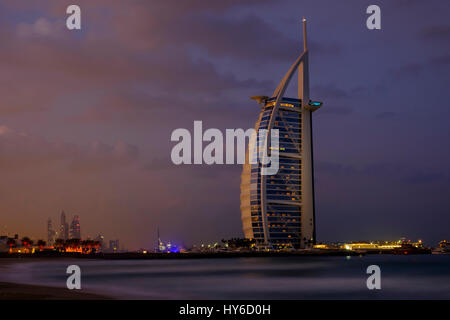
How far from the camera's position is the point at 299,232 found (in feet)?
642

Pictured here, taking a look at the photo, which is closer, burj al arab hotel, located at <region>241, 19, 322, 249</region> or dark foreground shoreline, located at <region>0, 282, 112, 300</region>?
dark foreground shoreline, located at <region>0, 282, 112, 300</region>

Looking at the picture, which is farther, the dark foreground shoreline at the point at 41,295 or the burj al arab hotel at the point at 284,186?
the burj al arab hotel at the point at 284,186

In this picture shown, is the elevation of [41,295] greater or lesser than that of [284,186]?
lesser

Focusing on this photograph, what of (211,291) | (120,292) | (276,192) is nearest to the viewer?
(120,292)

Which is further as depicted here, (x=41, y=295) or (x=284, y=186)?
(x=284, y=186)

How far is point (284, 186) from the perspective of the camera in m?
190

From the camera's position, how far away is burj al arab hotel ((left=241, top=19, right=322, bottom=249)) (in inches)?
7283

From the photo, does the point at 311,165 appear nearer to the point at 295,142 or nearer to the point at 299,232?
the point at 295,142

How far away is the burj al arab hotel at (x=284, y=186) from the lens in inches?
7283

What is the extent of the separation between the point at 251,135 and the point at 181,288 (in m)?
136

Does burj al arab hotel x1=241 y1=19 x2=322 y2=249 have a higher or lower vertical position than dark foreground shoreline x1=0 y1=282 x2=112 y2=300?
higher

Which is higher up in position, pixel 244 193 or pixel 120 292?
pixel 244 193

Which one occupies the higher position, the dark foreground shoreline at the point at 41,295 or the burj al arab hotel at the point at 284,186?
the burj al arab hotel at the point at 284,186
